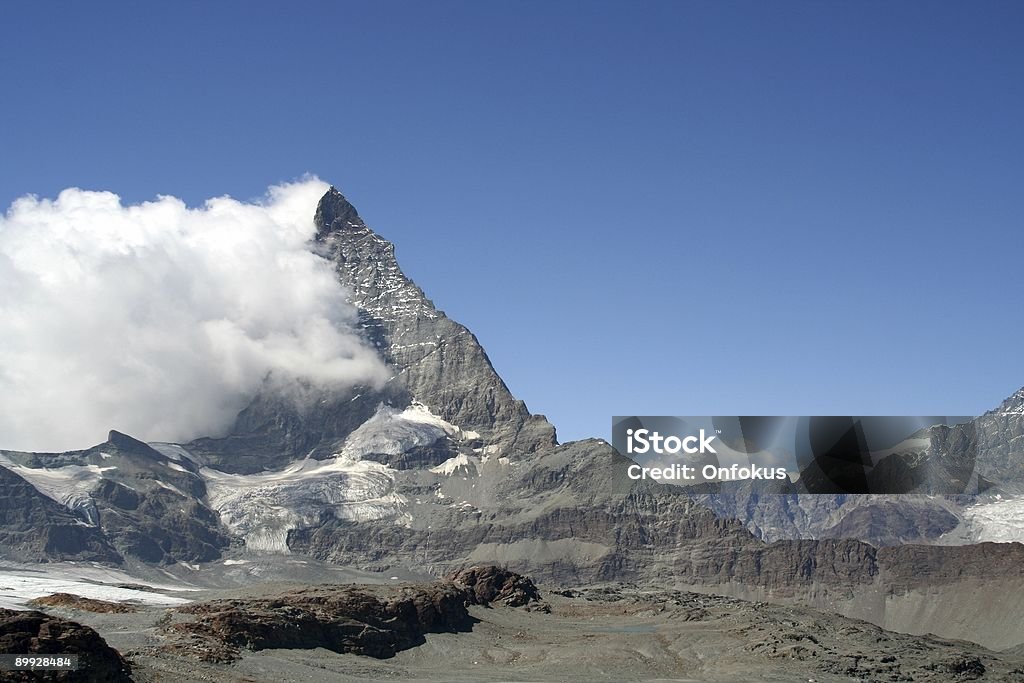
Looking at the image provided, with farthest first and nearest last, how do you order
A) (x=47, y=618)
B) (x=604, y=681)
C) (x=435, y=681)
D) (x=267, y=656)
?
(x=604, y=681) < (x=435, y=681) < (x=267, y=656) < (x=47, y=618)

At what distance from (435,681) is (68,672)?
2854 inches

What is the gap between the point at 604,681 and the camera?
200 metres

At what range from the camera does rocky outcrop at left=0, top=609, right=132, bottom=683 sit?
123938mm

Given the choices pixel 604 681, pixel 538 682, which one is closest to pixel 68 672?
pixel 538 682

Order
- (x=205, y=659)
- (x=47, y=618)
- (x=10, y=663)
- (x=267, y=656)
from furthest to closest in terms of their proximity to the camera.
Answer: (x=267, y=656)
(x=205, y=659)
(x=47, y=618)
(x=10, y=663)

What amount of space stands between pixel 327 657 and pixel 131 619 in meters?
29.5

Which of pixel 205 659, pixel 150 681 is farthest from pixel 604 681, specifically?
pixel 150 681

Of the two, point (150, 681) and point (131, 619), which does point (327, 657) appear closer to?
point (131, 619)

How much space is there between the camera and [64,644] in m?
125

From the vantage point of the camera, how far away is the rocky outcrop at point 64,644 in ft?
407

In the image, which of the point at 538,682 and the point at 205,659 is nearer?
the point at 205,659

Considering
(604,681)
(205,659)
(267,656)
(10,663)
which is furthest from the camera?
(604,681)

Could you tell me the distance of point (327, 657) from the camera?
191875 mm

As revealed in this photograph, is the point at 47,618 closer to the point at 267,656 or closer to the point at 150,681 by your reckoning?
the point at 150,681
